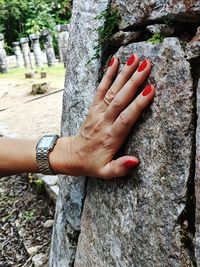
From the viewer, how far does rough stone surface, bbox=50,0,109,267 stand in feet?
5.84

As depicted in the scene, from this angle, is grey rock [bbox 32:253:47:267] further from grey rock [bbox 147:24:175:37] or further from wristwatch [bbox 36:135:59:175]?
grey rock [bbox 147:24:175:37]

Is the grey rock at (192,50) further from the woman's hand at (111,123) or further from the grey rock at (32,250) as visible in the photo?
the grey rock at (32,250)

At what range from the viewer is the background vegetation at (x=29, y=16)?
21.9 metres

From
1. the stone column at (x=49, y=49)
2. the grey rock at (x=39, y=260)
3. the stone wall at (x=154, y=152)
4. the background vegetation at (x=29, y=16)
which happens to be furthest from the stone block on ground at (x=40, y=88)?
the background vegetation at (x=29, y=16)

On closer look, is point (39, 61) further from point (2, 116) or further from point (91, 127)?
point (91, 127)

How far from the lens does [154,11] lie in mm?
1355

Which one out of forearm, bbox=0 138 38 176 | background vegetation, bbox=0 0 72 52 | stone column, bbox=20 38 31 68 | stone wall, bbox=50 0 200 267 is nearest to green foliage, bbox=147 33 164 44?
stone wall, bbox=50 0 200 267

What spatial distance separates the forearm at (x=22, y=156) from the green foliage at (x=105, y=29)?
43 centimetres

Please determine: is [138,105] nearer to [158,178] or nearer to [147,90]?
[147,90]

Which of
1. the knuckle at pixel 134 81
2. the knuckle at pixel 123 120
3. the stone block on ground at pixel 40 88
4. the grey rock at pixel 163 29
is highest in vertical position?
the grey rock at pixel 163 29

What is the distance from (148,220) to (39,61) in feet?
52.0

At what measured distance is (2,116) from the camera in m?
8.05

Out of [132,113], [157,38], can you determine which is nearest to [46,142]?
[132,113]

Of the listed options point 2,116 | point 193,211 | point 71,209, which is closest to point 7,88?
point 2,116
